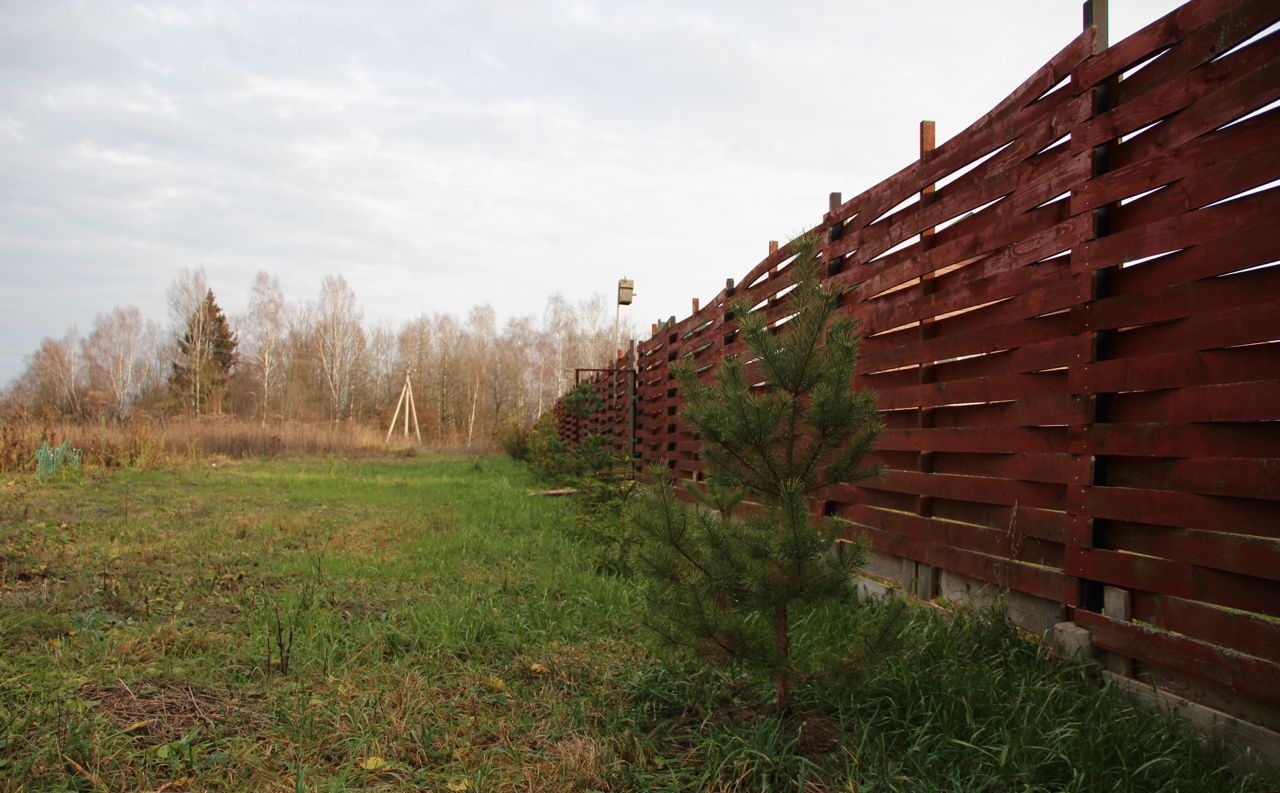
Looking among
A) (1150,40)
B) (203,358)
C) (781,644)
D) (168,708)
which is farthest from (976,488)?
(203,358)

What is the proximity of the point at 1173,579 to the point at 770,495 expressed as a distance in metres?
1.16

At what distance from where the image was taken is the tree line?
38.2 m

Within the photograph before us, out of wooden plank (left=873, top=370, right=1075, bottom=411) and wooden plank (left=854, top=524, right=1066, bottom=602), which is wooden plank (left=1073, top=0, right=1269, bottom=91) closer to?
wooden plank (left=873, top=370, right=1075, bottom=411)

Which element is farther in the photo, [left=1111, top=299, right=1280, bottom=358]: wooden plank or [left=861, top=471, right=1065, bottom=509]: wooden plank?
[left=861, top=471, right=1065, bottom=509]: wooden plank

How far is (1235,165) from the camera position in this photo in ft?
6.45

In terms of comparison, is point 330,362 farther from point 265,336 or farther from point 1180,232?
point 1180,232

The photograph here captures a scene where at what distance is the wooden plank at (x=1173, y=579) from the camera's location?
1.91 m

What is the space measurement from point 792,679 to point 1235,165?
75.3 inches

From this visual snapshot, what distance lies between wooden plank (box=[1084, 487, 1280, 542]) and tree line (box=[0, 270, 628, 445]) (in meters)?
34.4

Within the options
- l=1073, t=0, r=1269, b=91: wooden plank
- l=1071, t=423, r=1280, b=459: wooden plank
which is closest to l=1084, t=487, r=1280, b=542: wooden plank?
l=1071, t=423, r=1280, b=459: wooden plank

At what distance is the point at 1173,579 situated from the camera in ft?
7.00

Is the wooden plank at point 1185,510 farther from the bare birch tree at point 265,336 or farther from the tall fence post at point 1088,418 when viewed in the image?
the bare birch tree at point 265,336

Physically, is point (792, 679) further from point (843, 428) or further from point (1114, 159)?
point (1114, 159)

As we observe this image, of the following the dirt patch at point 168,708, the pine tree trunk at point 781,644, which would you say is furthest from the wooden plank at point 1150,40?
the dirt patch at point 168,708
